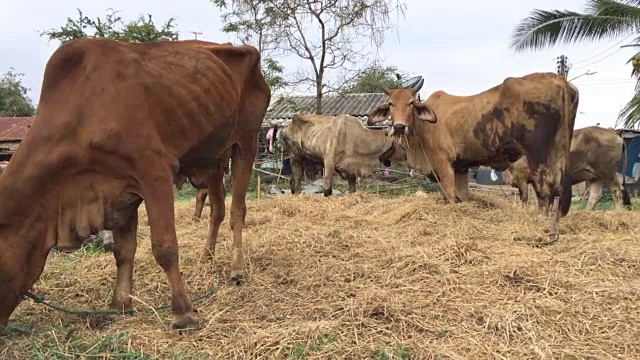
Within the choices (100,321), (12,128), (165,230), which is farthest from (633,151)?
(12,128)

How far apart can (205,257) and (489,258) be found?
7.80ft

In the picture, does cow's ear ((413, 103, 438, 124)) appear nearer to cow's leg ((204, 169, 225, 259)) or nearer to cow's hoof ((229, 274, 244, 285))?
cow's leg ((204, 169, 225, 259))

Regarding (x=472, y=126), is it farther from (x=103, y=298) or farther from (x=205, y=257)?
(x=103, y=298)

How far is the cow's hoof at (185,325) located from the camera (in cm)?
351

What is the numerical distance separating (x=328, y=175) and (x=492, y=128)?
4.53 meters

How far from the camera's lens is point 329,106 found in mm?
22625

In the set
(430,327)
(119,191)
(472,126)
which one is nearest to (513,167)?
(472,126)

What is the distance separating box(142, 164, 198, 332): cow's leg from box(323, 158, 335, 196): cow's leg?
7.65 m

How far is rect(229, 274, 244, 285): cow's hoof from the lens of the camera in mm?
4586

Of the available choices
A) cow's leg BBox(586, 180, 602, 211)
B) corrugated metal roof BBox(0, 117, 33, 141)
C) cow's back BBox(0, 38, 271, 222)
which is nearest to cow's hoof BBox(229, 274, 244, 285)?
cow's back BBox(0, 38, 271, 222)

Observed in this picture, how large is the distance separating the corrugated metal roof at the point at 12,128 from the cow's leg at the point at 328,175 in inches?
499

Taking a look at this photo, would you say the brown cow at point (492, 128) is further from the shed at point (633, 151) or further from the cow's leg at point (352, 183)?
the shed at point (633, 151)

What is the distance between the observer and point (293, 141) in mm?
12586

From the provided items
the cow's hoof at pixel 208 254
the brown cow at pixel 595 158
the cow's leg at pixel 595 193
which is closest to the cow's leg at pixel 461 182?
the brown cow at pixel 595 158
